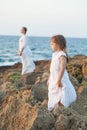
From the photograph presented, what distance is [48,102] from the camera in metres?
9.59

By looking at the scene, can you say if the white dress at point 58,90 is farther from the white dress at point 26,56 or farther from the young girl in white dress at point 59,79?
the white dress at point 26,56

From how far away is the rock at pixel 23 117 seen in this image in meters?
7.69

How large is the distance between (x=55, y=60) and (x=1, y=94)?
1637 mm

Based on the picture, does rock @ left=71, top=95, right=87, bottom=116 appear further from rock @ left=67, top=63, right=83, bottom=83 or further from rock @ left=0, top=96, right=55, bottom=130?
rock @ left=67, top=63, right=83, bottom=83

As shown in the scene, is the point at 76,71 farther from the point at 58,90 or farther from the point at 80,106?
the point at 58,90

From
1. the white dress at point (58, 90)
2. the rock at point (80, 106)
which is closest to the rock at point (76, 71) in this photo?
the rock at point (80, 106)

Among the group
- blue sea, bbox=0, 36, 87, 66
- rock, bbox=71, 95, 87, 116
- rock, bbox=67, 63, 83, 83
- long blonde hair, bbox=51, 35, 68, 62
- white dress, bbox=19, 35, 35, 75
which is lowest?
blue sea, bbox=0, 36, 87, 66

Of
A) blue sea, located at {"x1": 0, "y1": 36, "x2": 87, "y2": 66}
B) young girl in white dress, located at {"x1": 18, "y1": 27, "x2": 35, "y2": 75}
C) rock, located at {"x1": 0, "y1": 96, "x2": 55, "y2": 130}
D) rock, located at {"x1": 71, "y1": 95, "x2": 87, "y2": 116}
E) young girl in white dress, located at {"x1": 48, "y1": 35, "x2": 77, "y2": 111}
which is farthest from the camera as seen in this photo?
blue sea, located at {"x1": 0, "y1": 36, "x2": 87, "y2": 66}

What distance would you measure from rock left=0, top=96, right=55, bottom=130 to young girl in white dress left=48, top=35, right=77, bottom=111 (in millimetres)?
1255

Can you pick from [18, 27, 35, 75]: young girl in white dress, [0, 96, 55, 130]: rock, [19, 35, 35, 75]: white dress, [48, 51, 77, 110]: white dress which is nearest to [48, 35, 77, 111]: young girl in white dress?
[48, 51, 77, 110]: white dress

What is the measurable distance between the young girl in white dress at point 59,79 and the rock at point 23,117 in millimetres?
1255

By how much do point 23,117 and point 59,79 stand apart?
5.43 ft

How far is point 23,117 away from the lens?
7887mm

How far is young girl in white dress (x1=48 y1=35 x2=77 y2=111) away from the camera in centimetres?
934
